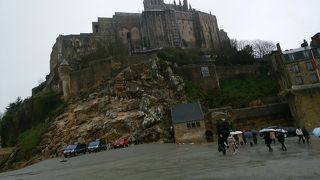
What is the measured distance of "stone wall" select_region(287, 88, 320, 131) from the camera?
48062 millimetres

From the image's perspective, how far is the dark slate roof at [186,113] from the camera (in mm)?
46156

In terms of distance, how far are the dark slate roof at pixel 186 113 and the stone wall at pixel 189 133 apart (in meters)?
0.64

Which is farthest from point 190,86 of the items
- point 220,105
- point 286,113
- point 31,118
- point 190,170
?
point 190,170

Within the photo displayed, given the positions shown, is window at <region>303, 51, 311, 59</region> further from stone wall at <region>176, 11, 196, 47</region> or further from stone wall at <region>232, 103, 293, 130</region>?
stone wall at <region>176, 11, 196, 47</region>

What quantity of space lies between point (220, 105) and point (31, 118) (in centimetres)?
3063

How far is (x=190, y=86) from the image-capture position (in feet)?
191

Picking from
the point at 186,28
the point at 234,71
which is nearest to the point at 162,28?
the point at 186,28

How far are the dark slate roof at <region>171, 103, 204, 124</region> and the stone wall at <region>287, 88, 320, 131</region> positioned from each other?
13.2 meters

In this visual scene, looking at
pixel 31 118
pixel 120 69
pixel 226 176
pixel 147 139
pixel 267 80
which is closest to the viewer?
pixel 226 176

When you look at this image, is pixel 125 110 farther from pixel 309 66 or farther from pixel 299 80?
pixel 309 66

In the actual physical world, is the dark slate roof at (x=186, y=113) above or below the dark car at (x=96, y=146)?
above

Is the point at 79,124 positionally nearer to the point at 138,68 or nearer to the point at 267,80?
the point at 138,68

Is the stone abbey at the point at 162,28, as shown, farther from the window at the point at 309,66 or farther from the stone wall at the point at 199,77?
the window at the point at 309,66

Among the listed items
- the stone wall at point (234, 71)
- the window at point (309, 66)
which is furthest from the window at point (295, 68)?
the stone wall at point (234, 71)
